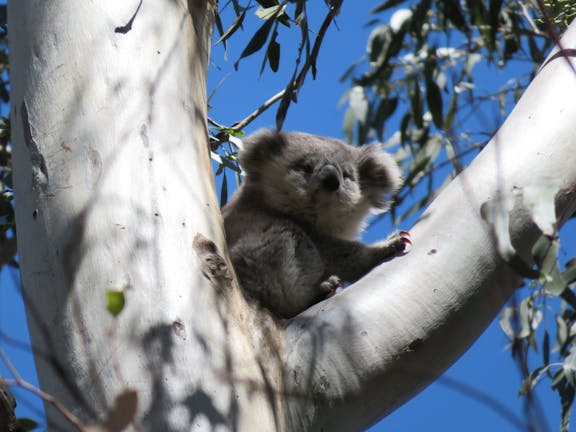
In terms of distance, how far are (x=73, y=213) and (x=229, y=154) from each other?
1288 mm

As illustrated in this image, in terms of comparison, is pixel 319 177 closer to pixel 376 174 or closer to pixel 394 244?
pixel 376 174

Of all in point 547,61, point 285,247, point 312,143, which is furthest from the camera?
point 312,143

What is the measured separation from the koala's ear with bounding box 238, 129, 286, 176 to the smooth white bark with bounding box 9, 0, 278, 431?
0.89m

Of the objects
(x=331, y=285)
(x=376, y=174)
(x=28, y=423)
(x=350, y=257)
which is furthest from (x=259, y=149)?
(x=28, y=423)

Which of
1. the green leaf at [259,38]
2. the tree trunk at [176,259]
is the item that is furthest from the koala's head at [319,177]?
the tree trunk at [176,259]

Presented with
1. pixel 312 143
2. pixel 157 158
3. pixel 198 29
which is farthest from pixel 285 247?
pixel 157 158

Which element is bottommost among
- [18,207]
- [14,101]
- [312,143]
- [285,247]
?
[285,247]

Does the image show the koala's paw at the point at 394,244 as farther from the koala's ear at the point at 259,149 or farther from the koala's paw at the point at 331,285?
the koala's ear at the point at 259,149

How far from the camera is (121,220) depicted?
1.28 m

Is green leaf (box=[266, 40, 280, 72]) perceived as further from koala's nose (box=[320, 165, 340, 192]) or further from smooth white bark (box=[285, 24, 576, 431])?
smooth white bark (box=[285, 24, 576, 431])

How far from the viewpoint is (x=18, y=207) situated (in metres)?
1.39

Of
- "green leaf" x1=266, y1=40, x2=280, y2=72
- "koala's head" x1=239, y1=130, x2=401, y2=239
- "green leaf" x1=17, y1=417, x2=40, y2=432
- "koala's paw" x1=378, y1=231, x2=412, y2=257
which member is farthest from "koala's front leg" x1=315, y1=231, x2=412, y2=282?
"green leaf" x1=17, y1=417, x2=40, y2=432

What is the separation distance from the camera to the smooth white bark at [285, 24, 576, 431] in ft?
4.44

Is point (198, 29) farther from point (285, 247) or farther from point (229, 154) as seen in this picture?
point (229, 154)
